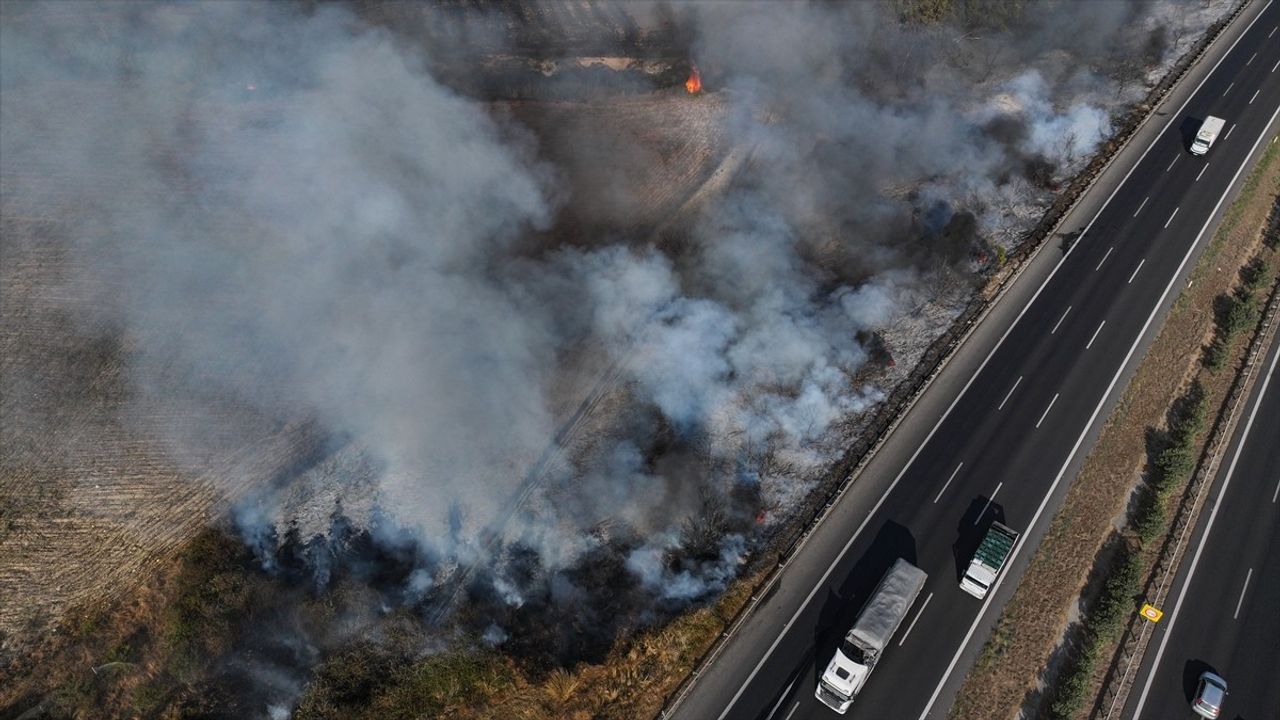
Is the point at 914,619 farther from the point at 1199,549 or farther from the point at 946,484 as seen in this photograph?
the point at 1199,549

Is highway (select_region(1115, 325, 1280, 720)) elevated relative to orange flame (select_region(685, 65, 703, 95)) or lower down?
lower down

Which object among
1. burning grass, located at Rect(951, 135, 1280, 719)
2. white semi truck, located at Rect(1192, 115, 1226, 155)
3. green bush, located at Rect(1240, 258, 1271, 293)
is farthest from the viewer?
white semi truck, located at Rect(1192, 115, 1226, 155)

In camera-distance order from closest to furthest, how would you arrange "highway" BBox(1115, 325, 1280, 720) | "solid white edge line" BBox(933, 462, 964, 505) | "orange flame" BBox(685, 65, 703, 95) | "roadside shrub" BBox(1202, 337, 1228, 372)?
1. "highway" BBox(1115, 325, 1280, 720)
2. "solid white edge line" BBox(933, 462, 964, 505)
3. "roadside shrub" BBox(1202, 337, 1228, 372)
4. "orange flame" BBox(685, 65, 703, 95)

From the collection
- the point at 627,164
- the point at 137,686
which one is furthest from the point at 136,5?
the point at 137,686

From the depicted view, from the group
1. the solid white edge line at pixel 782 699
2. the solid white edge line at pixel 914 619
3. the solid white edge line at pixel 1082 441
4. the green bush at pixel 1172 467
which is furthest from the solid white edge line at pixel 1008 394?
the solid white edge line at pixel 782 699

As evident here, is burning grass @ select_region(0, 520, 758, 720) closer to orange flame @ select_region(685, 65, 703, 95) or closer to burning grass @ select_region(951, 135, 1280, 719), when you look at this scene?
burning grass @ select_region(951, 135, 1280, 719)

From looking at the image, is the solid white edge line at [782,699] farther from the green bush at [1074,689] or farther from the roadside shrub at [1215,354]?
the roadside shrub at [1215,354]

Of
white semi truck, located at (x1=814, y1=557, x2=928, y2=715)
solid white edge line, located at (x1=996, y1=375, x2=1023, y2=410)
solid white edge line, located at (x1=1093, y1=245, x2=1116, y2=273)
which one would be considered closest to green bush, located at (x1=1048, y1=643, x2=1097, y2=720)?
white semi truck, located at (x1=814, y1=557, x2=928, y2=715)
